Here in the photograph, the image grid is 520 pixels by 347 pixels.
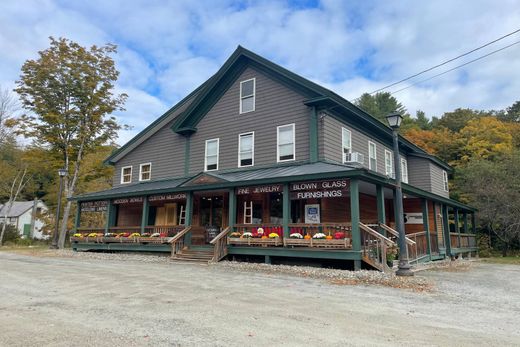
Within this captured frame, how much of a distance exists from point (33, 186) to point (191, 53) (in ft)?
134

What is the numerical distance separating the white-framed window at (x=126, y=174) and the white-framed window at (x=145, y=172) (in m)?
1.12

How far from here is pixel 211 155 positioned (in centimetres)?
1806

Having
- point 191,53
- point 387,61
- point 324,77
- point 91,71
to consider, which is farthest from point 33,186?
point 387,61

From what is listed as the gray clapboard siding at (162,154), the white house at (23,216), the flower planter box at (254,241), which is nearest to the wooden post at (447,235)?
the flower planter box at (254,241)

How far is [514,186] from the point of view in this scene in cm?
2300

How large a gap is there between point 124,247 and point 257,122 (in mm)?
8965

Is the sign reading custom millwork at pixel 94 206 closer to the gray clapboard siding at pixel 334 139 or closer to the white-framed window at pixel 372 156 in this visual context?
the gray clapboard siding at pixel 334 139

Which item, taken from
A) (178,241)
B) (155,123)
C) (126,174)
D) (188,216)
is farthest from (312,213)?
(126,174)

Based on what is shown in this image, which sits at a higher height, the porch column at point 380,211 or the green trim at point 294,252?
the porch column at point 380,211

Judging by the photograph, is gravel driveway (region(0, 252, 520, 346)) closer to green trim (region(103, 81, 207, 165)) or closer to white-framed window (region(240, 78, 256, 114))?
white-framed window (region(240, 78, 256, 114))

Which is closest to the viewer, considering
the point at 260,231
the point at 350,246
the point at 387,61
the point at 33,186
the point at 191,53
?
the point at 350,246

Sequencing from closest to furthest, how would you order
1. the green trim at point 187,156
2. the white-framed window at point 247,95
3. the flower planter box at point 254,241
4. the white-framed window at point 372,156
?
the flower planter box at point 254,241 < the white-framed window at point 247,95 < the white-framed window at point 372,156 < the green trim at point 187,156

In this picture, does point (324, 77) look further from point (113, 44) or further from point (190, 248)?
point (113, 44)

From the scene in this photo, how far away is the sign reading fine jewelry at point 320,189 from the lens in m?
11.4
